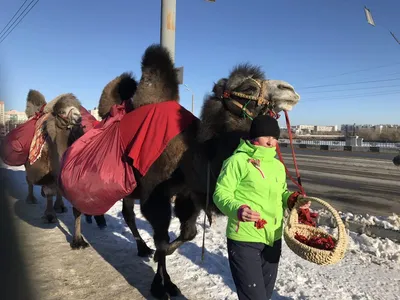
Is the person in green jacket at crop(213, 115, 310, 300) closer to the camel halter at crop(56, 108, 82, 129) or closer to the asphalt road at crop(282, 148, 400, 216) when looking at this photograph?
the camel halter at crop(56, 108, 82, 129)

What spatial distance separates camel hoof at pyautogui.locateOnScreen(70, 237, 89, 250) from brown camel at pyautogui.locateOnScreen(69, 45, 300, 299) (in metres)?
1.55

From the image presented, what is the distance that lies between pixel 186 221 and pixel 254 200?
177 cm

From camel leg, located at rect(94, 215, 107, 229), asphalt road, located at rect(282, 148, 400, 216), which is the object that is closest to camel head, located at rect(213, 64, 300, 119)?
camel leg, located at rect(94, 215, 107, 229)

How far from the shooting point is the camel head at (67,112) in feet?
18.7

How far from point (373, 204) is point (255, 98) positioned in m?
6.71

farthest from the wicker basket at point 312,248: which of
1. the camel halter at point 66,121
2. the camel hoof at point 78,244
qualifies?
the camel halter at point 66,121

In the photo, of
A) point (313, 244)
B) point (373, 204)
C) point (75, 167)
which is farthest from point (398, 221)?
point (75, 167)

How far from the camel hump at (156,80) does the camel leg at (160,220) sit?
3.39ft

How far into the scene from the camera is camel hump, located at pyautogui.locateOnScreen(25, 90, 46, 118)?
25.9ft

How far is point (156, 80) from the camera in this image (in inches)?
152

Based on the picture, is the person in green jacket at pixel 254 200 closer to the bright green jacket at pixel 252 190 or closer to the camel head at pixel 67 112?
the bright green jacket at pixel 252 190

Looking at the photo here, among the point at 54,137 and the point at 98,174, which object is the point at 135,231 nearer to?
the point at 98,174

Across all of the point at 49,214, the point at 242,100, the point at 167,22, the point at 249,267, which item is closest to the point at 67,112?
the point at 49,214

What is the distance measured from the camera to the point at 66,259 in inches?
181
